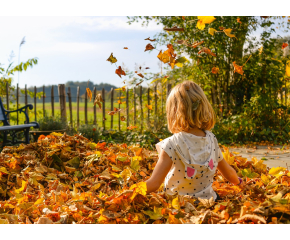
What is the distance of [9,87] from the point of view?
664 centimetres

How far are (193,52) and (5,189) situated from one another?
17.9 ft

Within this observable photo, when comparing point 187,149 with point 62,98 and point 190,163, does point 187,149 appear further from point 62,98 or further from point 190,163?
point 62,98

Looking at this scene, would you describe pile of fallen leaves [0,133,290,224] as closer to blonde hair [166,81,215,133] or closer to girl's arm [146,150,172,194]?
girl's arm [146,150,172,194]

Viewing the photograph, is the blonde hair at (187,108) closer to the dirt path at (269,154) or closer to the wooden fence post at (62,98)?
the dirt path at (269,154)

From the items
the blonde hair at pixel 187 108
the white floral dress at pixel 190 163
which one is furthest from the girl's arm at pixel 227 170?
the blonde hair at pixel 187 108

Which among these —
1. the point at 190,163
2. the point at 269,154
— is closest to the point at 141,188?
the point at 190,163

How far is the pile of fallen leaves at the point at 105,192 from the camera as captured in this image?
1.44 metres

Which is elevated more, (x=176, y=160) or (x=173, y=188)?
(x=176, y=160)

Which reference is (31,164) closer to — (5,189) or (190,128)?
(5,189)

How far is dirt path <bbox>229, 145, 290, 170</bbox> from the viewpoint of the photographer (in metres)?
4.21

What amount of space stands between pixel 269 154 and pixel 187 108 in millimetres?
3847

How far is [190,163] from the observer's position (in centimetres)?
166

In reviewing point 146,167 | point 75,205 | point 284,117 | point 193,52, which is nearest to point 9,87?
point 193,52

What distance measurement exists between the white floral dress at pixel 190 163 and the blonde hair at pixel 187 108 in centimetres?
7
